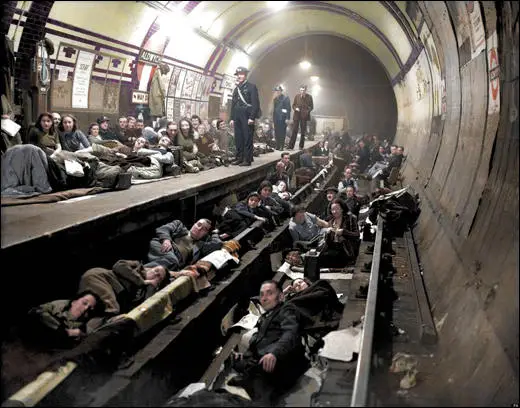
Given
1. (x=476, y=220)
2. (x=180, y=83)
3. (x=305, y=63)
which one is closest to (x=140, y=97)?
(x=180, y=83)

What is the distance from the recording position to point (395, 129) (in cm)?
2875

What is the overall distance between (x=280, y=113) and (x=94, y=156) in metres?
11.1

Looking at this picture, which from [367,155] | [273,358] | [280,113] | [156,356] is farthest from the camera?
[367,155]

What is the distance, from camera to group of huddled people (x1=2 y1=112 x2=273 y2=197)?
284 inches

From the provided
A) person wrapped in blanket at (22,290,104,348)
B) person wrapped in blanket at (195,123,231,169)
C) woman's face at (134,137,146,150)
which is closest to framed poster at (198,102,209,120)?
person wrapped in blanket at (195,123,231,169)

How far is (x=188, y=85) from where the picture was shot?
736 inches

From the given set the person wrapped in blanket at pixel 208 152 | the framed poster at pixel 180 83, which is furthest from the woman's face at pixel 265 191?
the framed poster at pixel 180 83

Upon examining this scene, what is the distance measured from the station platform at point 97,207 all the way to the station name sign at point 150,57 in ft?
15.3

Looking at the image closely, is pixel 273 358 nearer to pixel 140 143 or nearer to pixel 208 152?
pixel 140 143

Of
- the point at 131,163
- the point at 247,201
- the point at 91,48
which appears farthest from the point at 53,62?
the point at 247,201

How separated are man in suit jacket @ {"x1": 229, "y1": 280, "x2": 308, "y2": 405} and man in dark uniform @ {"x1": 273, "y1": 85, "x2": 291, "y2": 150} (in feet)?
44.4

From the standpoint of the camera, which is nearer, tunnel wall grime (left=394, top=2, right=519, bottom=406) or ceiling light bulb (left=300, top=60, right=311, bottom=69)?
tunnel wall grime (left=394, top=2, right=519, bottom=406)

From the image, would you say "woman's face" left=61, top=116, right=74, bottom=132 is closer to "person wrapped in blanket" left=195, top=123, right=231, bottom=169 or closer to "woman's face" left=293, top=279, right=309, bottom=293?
"person wrapped in blanket" left=195, top=123, right=231, bottom=169

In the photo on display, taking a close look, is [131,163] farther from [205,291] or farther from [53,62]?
[205,291]
